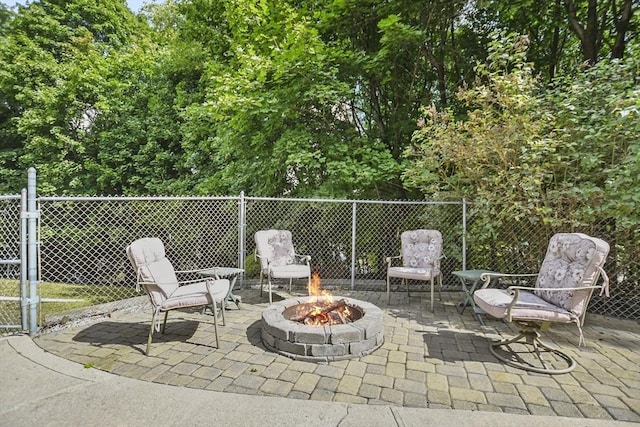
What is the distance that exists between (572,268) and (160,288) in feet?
12.3

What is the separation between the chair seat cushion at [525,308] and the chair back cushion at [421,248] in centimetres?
173

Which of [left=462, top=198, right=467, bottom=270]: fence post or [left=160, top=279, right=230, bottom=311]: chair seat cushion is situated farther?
[left=462, top=198, right=467, bottom=270]: fence post

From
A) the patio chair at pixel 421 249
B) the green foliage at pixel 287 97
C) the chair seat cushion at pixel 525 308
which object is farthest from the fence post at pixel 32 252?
the chair seat cushion at pixel 525 308

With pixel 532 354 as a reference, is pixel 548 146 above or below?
above

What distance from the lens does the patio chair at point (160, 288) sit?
9.98ft

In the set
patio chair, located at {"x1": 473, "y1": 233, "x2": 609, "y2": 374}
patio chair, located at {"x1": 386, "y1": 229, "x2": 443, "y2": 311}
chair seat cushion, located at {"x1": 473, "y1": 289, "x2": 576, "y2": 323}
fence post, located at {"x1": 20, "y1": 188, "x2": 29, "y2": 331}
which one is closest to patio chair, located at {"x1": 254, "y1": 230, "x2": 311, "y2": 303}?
patio chair, located at {"x1": 386, "y1": 229, "x2": 443, "y2": 311}

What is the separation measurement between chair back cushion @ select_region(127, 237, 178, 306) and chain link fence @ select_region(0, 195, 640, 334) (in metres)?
1.08

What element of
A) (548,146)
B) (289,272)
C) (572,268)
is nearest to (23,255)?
(289,272)

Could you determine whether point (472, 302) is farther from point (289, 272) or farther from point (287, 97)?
point (287, 97)

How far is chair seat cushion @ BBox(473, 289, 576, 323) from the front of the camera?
9.09ft

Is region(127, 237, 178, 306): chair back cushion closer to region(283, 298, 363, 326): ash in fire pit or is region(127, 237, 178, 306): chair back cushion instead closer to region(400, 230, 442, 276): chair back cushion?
region(283, 298, 363, 326): ash in fire pit

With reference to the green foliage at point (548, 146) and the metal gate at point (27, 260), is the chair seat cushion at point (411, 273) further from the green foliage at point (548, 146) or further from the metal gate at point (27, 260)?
the metal gate at point (27, 260)

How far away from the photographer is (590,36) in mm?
5504

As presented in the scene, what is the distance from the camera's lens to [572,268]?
302 cm
